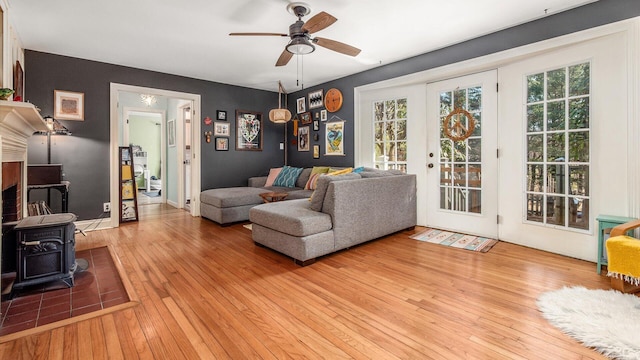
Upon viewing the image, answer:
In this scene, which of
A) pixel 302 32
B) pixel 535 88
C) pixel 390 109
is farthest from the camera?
pixel 390 109

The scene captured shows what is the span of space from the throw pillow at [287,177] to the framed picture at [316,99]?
1.28 m

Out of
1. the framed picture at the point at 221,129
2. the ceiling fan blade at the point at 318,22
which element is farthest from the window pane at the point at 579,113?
the framed picture at the point at 221,129

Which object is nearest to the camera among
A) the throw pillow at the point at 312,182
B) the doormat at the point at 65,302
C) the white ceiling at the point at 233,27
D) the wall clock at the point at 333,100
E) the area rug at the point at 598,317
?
the area rug at the point at 598,317

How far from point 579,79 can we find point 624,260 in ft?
5.82

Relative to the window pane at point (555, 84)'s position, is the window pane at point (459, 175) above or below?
below

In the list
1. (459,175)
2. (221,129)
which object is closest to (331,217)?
(459,175)

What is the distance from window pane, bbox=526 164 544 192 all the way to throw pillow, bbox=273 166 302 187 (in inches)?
136

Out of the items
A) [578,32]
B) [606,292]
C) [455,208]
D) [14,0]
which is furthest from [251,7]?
[606,292]

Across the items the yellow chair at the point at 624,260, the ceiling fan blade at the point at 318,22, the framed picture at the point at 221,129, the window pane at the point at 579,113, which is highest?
the ceiling fan blade at the point at 318,22

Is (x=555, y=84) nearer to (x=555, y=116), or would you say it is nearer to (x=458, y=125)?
(x=555, y=116)

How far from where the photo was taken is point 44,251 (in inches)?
90.4

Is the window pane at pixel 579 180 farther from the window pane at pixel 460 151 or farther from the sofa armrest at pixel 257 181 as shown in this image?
the sofa armrest at pixel 257 181

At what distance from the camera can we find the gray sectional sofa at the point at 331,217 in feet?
9.30

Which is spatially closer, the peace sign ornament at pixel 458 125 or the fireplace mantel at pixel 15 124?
the fireplace mantel at pixel 15 124
